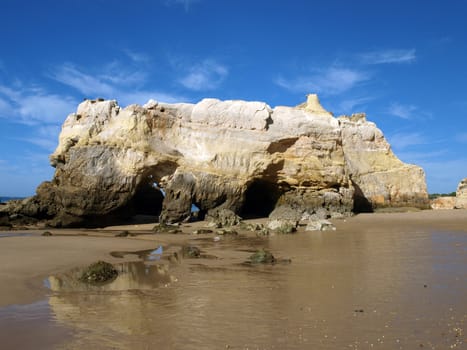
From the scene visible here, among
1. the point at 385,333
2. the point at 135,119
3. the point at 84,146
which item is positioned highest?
the point at 135,119

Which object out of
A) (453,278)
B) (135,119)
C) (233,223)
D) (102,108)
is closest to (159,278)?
(453,278)

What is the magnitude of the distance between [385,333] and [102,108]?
17888mm

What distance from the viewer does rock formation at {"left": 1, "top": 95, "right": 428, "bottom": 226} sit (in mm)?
17844

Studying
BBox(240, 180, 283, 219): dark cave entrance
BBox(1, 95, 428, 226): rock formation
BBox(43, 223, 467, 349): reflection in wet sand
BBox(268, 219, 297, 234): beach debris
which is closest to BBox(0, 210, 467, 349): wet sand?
BBox(43, 223, 467, 349): reflection in wet sand

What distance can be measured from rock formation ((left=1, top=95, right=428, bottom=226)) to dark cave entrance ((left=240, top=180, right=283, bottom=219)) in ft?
0.21

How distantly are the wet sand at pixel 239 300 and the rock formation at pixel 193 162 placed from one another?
821cm

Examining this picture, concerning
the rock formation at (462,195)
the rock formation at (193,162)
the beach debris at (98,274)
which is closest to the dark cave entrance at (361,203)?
the rock formation at (193,162)

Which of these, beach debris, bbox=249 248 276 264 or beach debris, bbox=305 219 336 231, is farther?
beach debris, bbox=305 219 336 231

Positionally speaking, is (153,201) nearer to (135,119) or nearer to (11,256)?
(135,119)

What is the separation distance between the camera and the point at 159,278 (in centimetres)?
684

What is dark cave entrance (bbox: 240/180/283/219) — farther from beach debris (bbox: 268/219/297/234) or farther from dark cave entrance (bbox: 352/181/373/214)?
beach debris (bbox: 268/219/297/234)

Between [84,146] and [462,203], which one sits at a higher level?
[84,146]

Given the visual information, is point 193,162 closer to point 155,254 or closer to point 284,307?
point 155,254

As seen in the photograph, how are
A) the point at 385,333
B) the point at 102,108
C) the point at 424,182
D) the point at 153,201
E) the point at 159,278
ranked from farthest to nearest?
the point at 424,182, the point at 153,201, the point at 102,108, the point at 159,278, the point at 385,333
